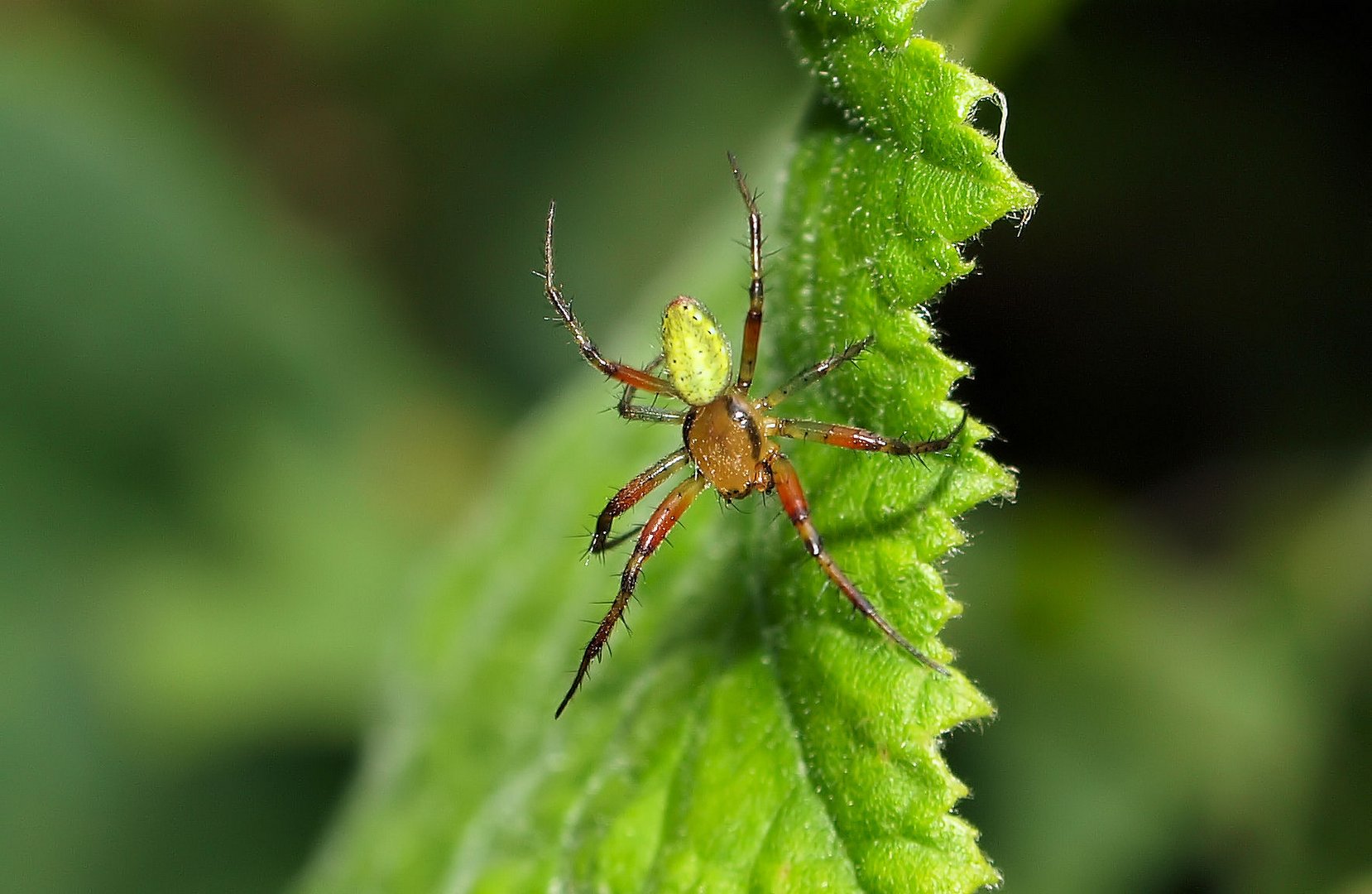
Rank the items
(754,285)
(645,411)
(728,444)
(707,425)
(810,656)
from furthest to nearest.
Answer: (645,411), (707,425), (728,444), (754,285), (810,656)

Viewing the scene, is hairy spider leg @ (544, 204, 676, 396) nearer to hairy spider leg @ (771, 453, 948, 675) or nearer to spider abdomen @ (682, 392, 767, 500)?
spider abdomen @ (682, 392, 767, 500)

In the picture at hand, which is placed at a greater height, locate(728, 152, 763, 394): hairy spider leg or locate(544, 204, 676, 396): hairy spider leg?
locate(544, 204, 676, 396): hairy spider leg

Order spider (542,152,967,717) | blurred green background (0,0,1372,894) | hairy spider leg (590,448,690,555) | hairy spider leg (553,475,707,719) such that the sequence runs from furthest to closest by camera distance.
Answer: blurred green background (0,0,1372,894)
hairy spider leg (590,448,690,555)
hairy spider leg (553,475,707,719)
spider (542,152,967,717)

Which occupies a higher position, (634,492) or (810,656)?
(634,492)

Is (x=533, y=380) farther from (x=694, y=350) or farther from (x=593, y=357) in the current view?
(x=694, y=350)

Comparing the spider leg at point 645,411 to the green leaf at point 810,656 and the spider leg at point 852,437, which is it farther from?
the spider leg at point 852,437

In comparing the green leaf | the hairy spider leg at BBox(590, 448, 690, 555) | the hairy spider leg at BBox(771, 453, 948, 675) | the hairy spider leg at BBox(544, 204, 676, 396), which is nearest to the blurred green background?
the hairy spider leg at BBox(590, 448, 690, 555)

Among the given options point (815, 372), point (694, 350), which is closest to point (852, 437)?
point (815, 372)

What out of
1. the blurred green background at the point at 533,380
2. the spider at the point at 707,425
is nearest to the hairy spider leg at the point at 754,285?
the spider at the point at 707,425
